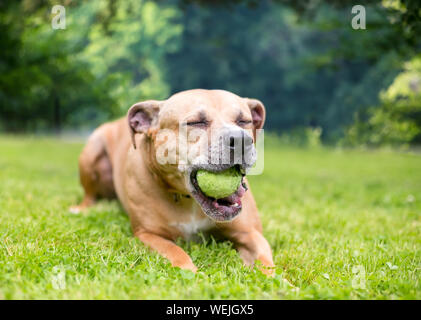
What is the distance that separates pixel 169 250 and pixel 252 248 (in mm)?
567

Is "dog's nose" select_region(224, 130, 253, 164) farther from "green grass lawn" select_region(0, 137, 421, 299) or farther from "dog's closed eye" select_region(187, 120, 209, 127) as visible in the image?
"green grass lawn" select_region(0, 137, 421, 299)

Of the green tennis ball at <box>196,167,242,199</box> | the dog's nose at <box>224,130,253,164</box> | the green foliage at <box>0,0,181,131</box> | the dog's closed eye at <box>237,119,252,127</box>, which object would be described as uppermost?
the green foliage at <box>0,0,181,131</box>

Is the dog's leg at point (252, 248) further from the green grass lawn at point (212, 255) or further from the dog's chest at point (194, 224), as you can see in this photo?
the dog's chest at point (194, 224)

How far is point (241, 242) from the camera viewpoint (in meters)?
2.95

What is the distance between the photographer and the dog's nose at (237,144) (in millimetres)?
2457

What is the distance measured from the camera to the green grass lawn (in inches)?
78.4

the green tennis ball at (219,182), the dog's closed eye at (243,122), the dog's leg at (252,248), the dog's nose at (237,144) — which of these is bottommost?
the dog's leg at (252,248)

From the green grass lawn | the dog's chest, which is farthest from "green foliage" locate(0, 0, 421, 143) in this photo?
the dog's chest

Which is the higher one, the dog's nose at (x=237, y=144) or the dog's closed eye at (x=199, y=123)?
the dog's closed eye at (x=199, y=123)

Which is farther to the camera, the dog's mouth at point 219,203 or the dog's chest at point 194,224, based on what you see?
the dog's chest at point 194,224

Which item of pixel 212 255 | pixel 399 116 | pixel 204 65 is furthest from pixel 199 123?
pixel 204 65

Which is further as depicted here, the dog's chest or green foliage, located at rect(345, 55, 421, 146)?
green foliage, located at rect(345, 55, 421, 146)

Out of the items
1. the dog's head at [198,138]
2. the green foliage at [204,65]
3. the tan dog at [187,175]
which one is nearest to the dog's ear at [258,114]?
the tan dog at [187,175]

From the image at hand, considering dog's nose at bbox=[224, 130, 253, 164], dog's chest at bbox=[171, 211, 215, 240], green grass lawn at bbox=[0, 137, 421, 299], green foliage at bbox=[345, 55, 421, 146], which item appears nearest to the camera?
green grass lawn at bbox=[0, 137, 421, 299]
